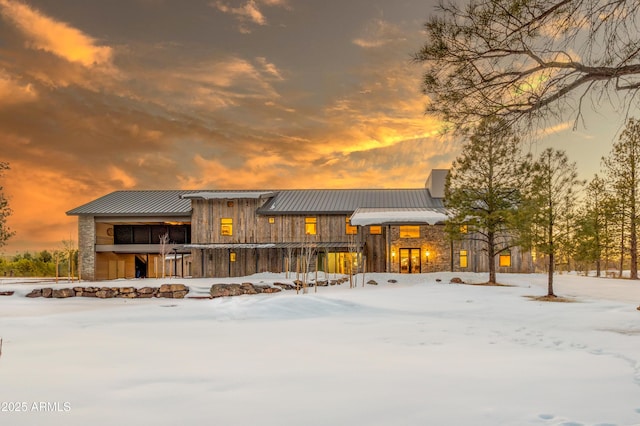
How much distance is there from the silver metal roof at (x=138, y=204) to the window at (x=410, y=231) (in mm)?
15391

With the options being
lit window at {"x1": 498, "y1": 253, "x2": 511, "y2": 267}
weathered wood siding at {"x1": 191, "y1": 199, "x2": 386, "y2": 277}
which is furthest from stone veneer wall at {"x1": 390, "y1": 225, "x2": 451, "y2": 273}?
weathered wood siding at {"x1": 191, "y1": 199, "x2": 386, "y2": 277}

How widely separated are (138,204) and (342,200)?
15.5 m

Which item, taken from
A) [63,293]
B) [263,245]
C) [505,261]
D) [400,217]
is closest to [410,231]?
[400,217]

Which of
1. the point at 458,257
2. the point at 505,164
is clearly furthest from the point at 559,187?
the point at 458,257

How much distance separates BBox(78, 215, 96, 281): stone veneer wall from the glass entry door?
21907 mm

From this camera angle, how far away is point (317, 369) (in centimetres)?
651

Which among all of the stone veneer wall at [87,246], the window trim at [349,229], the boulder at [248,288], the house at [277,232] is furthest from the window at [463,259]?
the stone veneer wall at [87,246]

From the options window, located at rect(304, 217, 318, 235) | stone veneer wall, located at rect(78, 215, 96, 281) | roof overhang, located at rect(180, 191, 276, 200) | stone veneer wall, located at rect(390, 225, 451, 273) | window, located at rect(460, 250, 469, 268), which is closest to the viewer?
stone veneer wall, located at rect(390, 225, 451, 273)

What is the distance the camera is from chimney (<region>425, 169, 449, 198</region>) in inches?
1455

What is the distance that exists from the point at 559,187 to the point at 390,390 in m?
17.1

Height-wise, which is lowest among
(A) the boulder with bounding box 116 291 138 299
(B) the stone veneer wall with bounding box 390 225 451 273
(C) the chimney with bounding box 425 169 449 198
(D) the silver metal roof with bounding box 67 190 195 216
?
(A) the boulder with bounding box 116 291 138 299

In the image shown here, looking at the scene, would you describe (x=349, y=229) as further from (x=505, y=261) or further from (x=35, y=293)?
(x=35, y=293)

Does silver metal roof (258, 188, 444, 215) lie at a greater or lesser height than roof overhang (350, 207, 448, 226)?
greater

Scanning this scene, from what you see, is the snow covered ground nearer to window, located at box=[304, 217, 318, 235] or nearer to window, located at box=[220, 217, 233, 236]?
window, located at box=[304, 217, 318, 235]
